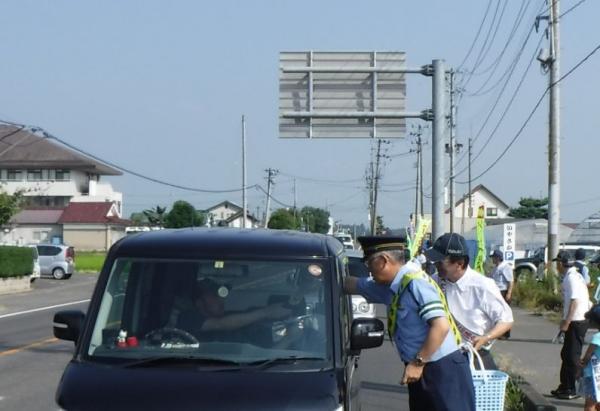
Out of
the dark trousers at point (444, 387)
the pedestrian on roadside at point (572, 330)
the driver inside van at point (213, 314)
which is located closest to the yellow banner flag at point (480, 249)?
the pedestrian on roadside at point (572, 330)

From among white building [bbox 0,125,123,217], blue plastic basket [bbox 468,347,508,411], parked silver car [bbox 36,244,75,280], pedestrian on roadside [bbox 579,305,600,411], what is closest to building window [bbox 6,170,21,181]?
white building [bbox 0,125,123,217]

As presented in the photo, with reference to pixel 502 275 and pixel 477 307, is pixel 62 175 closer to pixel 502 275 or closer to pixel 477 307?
pixel 502 275

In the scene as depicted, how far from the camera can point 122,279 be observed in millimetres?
6199

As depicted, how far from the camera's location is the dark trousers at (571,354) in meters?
11.4

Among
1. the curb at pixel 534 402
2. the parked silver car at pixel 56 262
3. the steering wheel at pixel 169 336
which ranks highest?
the steering wheel at pixel 169 336

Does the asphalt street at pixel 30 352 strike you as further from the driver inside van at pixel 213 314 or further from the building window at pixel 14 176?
the building window at pixel 14 176

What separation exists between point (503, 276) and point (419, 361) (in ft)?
53.7

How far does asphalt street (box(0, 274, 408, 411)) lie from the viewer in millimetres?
11102

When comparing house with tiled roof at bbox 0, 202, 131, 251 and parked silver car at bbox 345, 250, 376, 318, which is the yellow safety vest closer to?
parked silver car at bbox 345, 250, 376, 318

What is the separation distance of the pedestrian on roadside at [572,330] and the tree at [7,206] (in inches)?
1345

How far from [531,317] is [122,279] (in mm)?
19497

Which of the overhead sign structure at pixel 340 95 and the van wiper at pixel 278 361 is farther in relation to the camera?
the overhead sign structure at pixel 340 95

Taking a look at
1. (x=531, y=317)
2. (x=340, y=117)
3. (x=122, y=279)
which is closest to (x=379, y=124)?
(x=340, y=117)

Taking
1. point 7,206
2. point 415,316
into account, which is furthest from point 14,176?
point 415,316
